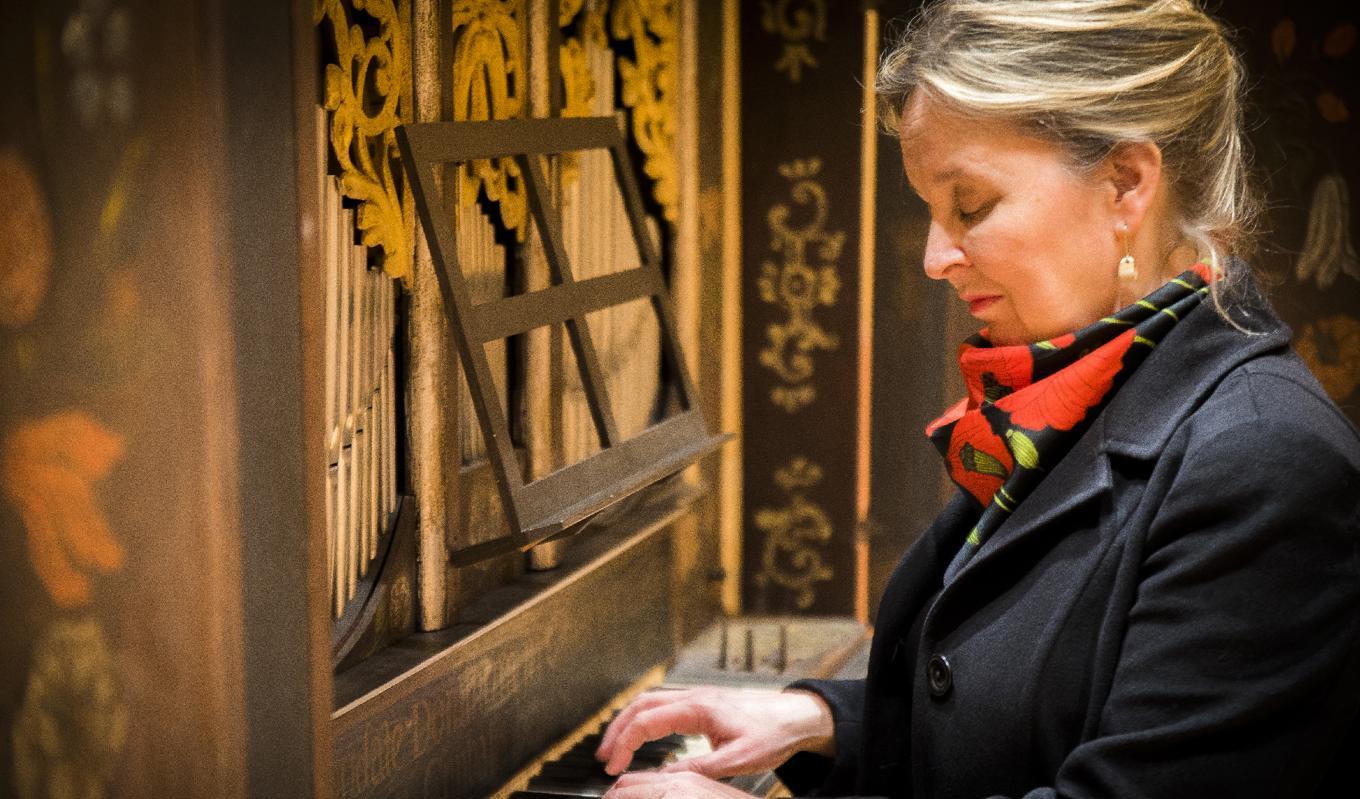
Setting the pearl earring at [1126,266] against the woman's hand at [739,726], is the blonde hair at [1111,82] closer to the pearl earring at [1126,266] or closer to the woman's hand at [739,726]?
the pearl earring at [1126,266]

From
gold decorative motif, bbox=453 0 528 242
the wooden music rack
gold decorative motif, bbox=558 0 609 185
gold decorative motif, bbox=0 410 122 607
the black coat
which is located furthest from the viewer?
gold decorative motif, bbox=558 0 609 185

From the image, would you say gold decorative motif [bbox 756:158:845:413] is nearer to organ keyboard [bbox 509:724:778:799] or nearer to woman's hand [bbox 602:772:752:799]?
organ keyboard [bbox 509:724:778:799]

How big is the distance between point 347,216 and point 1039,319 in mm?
901

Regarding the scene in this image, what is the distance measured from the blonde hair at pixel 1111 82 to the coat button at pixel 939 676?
0.46m

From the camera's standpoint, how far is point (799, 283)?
12.1 feet

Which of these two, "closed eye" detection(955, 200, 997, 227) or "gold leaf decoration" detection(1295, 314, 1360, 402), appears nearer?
"closed eye" detection(955, 200, 997, 227)

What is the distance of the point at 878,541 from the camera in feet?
12.3

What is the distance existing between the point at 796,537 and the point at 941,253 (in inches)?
81.5

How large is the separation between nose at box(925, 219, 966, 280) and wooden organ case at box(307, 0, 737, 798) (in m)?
0.67

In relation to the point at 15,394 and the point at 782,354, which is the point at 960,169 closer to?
the point at 15,394

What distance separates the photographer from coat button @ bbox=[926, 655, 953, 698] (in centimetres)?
165

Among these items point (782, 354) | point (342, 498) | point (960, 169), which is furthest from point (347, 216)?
point (782, 354)

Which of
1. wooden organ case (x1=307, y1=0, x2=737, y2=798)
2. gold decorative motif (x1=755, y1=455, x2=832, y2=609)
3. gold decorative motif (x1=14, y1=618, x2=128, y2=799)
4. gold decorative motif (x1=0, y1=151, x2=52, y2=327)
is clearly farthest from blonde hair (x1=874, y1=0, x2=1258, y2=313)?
gold decorative motif (x1=755, y1=455, x2=832, y2=609)

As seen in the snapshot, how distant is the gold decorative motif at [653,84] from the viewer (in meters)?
3.14
